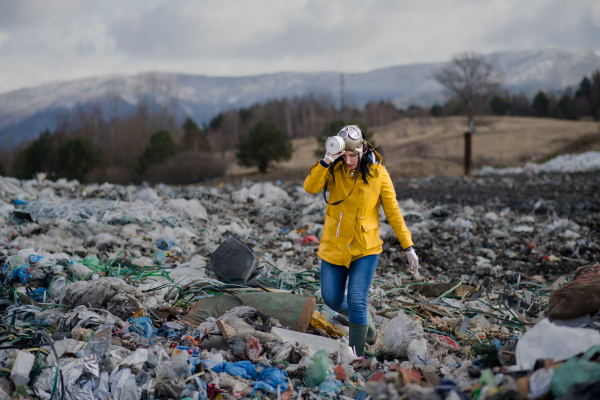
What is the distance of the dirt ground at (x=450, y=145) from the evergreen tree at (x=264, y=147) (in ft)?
2.51

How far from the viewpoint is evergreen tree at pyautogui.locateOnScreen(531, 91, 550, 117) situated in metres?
54.6

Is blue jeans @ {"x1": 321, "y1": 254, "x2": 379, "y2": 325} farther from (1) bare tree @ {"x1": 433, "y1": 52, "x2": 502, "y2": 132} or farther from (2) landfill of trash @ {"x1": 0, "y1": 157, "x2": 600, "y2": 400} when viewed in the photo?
(1) bare tree @ {"x1": 433, "y1": 52, "x2": 502, "y2": 132}

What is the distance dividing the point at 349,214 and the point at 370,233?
177 mm

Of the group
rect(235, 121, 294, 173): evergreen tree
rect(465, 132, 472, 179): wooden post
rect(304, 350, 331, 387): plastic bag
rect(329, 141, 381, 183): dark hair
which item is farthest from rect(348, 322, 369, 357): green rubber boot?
rect(235, 121, 294, 173): evergreen tree

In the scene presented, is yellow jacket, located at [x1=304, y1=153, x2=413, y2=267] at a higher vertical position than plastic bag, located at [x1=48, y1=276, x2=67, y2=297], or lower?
higher

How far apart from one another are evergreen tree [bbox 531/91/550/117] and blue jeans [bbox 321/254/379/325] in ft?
198

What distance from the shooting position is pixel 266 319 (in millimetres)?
3209

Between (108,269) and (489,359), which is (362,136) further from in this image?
(108,269)

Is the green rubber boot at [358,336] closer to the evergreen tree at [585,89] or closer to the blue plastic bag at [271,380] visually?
the blue plastic bag at [271,380]

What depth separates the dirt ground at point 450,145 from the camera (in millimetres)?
23783

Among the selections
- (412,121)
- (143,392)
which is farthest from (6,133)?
(143,392)

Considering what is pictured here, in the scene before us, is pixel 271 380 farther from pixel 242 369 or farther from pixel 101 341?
pixel 101 341

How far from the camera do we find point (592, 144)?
2380 centimetres

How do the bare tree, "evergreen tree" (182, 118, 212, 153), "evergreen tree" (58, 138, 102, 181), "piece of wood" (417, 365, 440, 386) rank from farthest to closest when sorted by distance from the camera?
the bare tree < "evergreen tree" (182, 118, 212, 153) < "evergreen tree" (58, 138, 102, 181) < "piece of wood" (417, 365, 440, 386)
